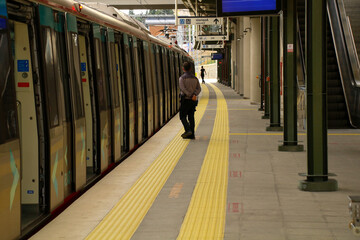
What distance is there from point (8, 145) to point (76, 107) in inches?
88.6

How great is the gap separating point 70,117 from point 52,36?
100 centimetres

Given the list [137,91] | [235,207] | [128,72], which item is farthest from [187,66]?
[235,207]

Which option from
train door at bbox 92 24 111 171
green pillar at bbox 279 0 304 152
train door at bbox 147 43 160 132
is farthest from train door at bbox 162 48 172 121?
train door at bbox 92 24 111 171

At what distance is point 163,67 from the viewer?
1655 cm

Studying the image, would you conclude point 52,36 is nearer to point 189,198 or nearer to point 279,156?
point 189,198

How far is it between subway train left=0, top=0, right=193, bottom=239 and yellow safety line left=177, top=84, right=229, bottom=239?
4.63ft

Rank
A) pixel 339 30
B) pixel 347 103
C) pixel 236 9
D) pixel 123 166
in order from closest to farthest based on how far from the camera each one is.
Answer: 1. pixel 123 166
2. pixel 236 9
3. pixel 347 103
4. pixel 339 30

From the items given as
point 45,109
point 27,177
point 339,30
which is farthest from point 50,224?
point 339,30

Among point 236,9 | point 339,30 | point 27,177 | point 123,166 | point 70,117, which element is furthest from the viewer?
point 339,30

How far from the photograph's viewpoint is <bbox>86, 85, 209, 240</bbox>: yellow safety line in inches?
220

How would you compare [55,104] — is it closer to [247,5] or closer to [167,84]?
[247,5]

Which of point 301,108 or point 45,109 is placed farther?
point 301,108

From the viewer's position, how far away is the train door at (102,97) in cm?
828

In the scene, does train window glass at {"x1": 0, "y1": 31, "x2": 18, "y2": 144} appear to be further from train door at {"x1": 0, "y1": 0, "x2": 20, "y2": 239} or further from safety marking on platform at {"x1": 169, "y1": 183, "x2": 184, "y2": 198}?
safety marking on platform at {"x1": 169, "y1": 183, "x2": 184, "y2": 198}
